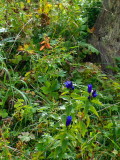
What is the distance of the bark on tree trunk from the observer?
11.9ft

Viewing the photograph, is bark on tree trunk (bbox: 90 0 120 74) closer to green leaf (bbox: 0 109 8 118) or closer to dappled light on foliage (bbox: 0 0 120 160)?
dappled light on foliage (bbox: 0 0 120 160)

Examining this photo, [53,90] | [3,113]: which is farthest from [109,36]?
[3,113]

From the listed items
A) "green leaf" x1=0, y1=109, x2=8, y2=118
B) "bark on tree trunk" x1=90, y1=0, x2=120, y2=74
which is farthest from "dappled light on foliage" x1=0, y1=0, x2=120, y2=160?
"bark on tree trunk" x1=90, y1=0, x2=120, y2=74

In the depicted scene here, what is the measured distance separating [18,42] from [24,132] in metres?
1.26

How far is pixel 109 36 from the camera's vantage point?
363 cm

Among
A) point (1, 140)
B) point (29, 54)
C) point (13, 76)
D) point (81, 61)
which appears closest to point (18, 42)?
point (29, 54)

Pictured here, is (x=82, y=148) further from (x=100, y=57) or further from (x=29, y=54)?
(x=100, y=57)

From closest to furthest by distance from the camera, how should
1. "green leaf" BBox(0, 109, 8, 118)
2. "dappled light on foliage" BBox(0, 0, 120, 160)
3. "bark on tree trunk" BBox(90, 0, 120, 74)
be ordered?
"dappled light on foliage" BBox(0, 0, 120, 160)
"green leaf" BBox(0, 109, 8, 118)
"bark on tree trunk" BBox(90, 0, 120, 74)

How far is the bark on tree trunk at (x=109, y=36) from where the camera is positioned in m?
3.62

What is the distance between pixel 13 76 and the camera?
9.22ft

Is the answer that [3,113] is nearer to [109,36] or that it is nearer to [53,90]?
[53,90]

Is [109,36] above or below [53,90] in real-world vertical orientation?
above

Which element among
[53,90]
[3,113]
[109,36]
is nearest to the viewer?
[3,113]

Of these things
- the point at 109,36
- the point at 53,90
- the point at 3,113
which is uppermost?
the point at 109,36
